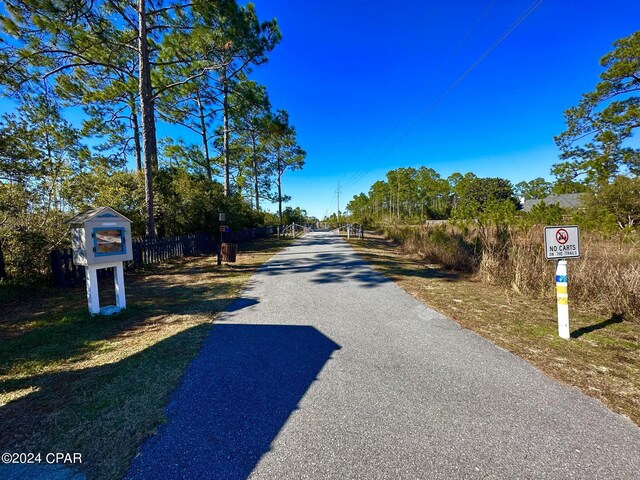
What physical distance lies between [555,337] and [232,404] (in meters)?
4.08

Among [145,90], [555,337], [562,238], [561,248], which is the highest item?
[145,90]

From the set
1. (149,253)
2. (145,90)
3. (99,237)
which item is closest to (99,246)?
(99,237)

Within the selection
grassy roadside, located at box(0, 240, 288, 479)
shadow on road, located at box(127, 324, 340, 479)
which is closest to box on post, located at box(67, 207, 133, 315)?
grassy roadside, located at box(0, 240, 288, 479)

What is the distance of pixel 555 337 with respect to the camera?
3346mm

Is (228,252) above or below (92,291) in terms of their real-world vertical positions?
above

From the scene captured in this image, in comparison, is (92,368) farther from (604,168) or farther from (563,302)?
(604,168)

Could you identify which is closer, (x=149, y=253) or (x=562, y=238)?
(x=562, y=238)

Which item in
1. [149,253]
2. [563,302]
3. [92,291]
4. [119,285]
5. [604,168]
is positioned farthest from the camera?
[604,168]

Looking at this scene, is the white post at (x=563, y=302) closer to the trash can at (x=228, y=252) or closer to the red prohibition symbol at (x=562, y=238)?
the red prohibition symbol at (x=562, y=238)

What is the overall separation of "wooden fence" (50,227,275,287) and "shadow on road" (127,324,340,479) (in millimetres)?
5506

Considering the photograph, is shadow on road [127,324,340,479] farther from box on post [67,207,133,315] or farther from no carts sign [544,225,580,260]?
no carts sign [544,225,580,260]

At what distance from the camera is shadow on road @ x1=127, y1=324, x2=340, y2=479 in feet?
5.31

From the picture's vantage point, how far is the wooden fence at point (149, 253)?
6172 mm

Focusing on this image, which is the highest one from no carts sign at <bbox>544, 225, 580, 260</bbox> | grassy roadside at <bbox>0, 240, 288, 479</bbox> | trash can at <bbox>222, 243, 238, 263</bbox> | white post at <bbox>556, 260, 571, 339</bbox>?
no carts sign at <bbox>544, 225, 580, 260</bbox>
